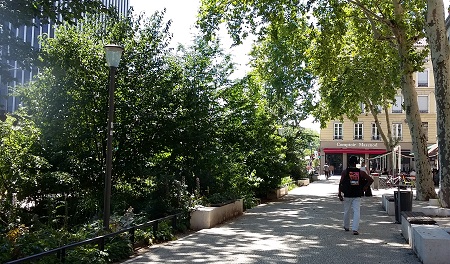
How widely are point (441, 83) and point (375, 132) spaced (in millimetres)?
48509

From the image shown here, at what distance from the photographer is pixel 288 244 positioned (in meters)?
9.66

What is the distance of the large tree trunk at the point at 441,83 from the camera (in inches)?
605

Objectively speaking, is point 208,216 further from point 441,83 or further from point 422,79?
point 422,79

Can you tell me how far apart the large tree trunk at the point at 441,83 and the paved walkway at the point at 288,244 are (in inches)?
108

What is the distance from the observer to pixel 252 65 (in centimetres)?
2855

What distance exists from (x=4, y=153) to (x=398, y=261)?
10.1 m

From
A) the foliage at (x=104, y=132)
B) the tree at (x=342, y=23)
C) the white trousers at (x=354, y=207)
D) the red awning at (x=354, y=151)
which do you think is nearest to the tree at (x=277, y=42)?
the tree at (x=342, y=23)

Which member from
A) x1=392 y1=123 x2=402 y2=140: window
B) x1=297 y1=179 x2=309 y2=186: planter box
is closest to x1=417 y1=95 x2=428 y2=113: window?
x1=392 y1=123 x2=402 y2=140: window

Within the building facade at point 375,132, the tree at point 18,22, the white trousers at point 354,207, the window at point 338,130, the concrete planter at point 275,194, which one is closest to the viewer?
the tree at point 18,22

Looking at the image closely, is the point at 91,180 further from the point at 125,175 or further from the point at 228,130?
the point at 228,130

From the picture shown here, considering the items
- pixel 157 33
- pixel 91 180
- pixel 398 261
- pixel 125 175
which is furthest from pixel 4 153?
pixel 398 261

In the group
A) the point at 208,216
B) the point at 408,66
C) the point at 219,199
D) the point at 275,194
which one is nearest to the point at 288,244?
the point at 208,216

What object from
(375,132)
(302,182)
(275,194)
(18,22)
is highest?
(375,132)

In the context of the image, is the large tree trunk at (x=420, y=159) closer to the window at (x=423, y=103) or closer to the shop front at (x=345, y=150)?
the shop front at (x=345, y=150)
